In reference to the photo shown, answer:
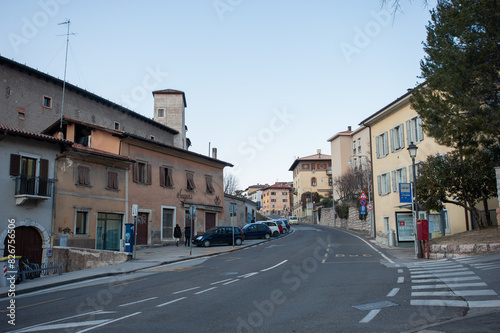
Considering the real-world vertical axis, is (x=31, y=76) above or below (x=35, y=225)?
above

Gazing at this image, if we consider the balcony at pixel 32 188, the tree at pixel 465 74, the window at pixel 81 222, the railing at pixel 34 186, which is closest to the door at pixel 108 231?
the window at pixel 81 222

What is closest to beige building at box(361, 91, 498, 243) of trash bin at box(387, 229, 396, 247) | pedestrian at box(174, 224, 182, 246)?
trash bin at box(387, 229, 396, 247)

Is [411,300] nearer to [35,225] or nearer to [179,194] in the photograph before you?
[35,225]

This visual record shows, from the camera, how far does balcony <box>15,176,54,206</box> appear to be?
67.9 ft

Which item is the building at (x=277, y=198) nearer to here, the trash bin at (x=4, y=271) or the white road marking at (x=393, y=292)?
the trash bin at (x=4, y=271)

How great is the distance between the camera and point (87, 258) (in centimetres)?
2111

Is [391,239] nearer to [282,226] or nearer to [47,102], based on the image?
[282,226]

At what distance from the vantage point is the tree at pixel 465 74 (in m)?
16.0

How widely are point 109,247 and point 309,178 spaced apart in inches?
3145

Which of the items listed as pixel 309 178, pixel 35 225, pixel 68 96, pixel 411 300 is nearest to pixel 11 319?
pixel 411 300

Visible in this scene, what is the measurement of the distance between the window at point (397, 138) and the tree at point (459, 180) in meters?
9.45

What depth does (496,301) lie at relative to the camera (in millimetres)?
8109

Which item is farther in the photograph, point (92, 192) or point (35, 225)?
point (92, 192)

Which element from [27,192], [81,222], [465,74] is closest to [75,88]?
[81,222]
